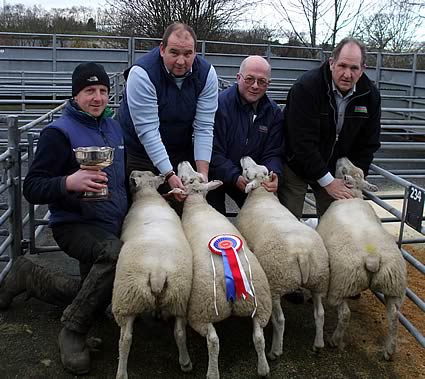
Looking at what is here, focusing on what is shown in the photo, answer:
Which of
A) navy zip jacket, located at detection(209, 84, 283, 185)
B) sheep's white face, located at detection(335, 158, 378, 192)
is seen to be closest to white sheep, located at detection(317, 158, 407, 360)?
sheep's white face, located at detection(335, 158, 378, 192)

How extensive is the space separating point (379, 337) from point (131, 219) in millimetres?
1900

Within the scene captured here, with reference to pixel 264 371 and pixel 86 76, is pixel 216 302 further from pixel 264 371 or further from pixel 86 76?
pixel 86 76

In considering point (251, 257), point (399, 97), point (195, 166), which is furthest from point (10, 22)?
point (251, 257)

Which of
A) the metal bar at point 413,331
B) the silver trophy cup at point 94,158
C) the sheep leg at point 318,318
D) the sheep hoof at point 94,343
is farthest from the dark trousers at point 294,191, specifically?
the sheep hoof at point 94,343

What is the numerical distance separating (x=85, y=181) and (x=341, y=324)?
183 cm

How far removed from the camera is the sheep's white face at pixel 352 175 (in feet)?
13.5

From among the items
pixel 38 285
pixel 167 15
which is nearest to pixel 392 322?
pixel 38 285

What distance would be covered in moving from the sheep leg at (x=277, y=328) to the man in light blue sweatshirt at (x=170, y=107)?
1.21 metres

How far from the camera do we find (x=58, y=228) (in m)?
3.45

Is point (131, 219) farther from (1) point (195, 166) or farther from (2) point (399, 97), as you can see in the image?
(2) point (399, 97)

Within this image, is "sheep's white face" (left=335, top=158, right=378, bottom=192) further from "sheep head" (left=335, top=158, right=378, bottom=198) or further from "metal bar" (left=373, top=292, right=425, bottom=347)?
"metal bar" (left=373, top=292, right=425, bottom=347)

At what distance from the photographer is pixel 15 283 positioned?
3.71m

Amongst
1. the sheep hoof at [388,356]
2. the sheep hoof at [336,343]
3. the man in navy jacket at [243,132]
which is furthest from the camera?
the man in navy jacket at [243,132]

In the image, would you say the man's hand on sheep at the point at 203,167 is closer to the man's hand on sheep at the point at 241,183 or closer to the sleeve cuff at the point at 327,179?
the man's hand on sheep at the point at 241,183
